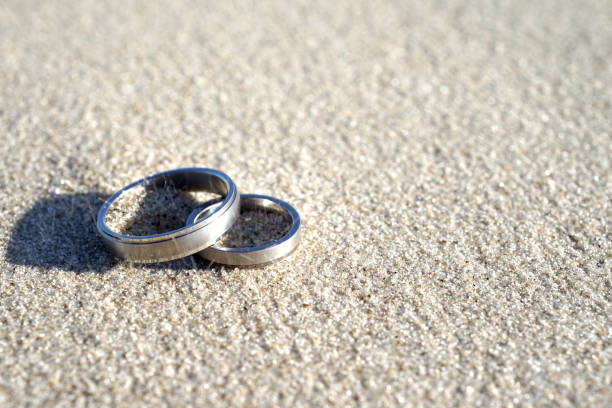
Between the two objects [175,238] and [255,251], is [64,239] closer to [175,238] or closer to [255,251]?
[175,238]

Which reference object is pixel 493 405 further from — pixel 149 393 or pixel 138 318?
pixel 138 318

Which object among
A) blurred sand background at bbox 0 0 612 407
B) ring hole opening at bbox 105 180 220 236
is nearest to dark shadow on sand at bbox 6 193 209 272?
blurred sand background at bbox 0 0 612 407

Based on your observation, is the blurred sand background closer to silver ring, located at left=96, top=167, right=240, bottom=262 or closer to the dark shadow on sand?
the dark shadow on sand

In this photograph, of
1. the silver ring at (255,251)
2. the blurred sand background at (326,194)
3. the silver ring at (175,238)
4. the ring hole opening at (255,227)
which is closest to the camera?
the blurred sand background at (326,194)

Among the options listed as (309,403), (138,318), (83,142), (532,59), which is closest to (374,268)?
(309,403)

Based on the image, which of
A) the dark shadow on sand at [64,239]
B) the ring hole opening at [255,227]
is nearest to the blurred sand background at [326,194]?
the dark shadow on sand at [64,239]

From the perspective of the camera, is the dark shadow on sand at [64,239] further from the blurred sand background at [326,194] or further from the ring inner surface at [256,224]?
the ring inner surface at [256,224]

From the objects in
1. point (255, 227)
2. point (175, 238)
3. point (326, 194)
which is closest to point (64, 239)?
point (175, 238)
